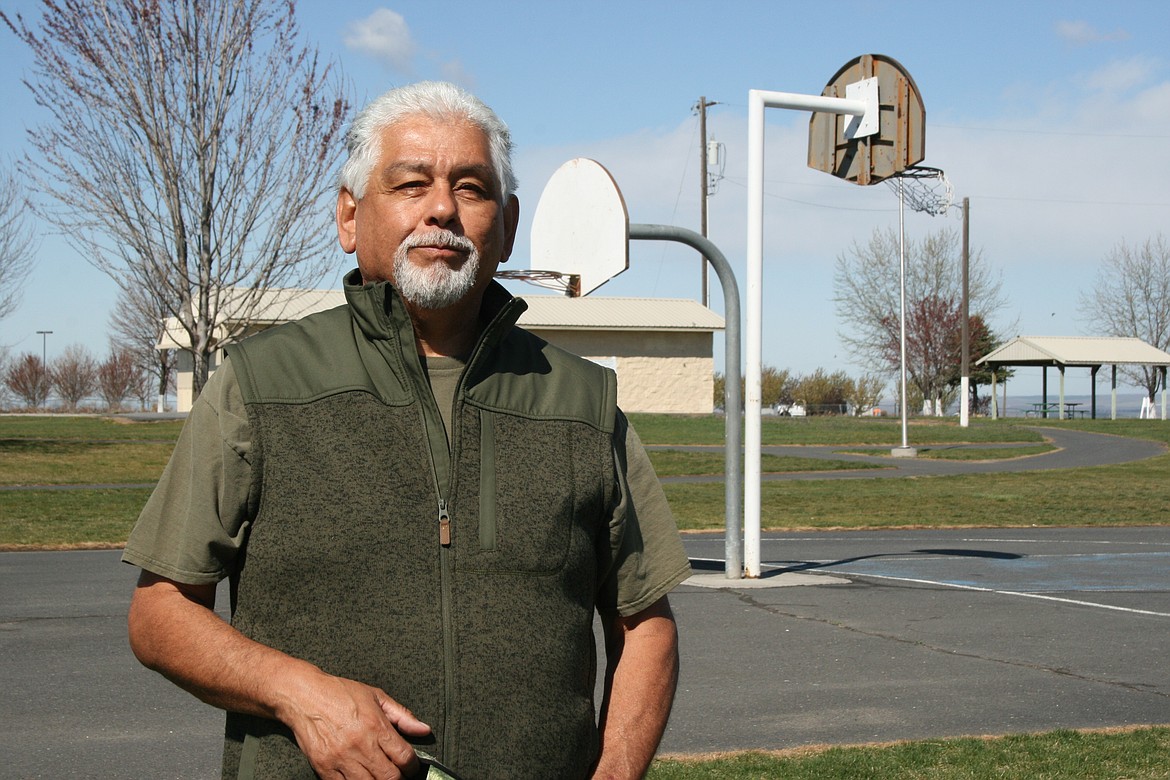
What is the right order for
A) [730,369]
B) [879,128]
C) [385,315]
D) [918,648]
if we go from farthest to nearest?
[730,369] → [879,128] → [918,648] → [385,315]

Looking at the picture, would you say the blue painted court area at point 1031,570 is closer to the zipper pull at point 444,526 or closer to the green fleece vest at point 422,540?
the green fleece vest at point 422,540

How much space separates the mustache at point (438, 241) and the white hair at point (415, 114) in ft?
0.56

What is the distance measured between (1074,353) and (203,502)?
2384 inches

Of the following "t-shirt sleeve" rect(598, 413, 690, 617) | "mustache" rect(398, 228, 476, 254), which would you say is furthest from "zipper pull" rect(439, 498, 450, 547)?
"mustache" rect(398, 228, 476, 254)

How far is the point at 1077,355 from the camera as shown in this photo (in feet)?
190

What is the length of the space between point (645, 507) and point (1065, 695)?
5.62 meters

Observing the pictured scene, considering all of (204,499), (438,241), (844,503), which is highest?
(438,241)

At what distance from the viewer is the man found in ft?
7.23

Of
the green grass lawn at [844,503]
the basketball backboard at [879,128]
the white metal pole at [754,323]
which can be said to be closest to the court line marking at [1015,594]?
the white metal pole at [754,323]

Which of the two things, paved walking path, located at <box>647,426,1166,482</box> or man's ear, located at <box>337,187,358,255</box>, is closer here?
man's ear, located at <box>337,187,358,255</box>

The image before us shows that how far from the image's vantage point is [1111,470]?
30219 mm

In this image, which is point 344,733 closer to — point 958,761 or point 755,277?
point 958,761

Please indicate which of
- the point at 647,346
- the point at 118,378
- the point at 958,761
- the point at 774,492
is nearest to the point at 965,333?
the point at 647,346

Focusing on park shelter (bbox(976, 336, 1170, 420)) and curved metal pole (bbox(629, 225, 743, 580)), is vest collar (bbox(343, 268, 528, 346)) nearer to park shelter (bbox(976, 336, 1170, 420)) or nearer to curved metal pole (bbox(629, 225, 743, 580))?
curved metal pole (bbox(629, 225, 743, 580))
